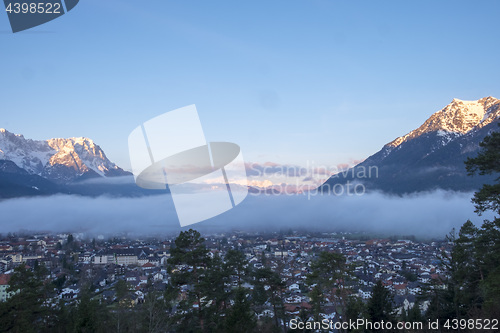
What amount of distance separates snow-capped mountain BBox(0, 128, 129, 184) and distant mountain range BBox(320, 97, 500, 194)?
10160 centimetres

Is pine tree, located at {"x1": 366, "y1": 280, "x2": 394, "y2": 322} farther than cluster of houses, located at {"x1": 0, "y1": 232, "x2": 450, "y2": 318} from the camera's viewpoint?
No

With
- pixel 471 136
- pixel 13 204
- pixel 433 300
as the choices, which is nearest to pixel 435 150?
pixel 471 136

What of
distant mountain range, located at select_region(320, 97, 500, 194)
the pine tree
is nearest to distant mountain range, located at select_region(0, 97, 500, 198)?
distant mountain range, located at select_region(320, 97, 500, 194)

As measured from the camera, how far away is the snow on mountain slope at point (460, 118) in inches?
4151

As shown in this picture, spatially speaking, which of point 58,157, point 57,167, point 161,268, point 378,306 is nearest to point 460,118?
point 161,268

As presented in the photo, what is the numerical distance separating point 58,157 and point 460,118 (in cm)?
15306

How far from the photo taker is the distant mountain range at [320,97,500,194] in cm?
9850

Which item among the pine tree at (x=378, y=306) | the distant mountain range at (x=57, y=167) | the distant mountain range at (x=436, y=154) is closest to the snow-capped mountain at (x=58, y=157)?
the distant mountain range at (x=57, y=167)

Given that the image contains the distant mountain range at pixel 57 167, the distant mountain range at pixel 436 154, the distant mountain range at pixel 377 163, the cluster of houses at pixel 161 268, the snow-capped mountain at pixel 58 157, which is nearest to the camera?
the cluster of houses at pixel 161 268

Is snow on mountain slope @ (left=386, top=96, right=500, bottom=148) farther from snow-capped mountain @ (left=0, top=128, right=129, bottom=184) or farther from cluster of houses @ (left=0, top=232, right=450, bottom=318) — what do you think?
snow-capped mountain @ (left=0, top=128, right=129, bottom=184)

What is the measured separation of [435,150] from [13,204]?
12851cm

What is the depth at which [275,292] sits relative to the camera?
569 inches

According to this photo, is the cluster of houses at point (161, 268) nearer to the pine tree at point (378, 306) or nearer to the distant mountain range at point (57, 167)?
the pine tree at point (378, 306)

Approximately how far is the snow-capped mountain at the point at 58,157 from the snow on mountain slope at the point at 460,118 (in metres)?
119
